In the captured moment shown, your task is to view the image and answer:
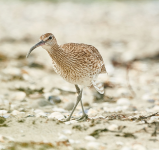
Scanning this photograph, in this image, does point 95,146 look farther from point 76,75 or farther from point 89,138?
point 76,75

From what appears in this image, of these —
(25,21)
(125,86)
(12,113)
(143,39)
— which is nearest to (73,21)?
(25,21)

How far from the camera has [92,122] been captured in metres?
3.91

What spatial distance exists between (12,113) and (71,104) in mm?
1180

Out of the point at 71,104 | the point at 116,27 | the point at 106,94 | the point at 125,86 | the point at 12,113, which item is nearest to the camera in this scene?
the point at 12,113

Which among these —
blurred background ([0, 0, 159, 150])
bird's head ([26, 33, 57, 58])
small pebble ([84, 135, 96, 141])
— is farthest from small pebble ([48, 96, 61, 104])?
small pebble ([84, 135, 96, 141])

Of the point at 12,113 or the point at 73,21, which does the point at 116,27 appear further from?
the point at 12,113

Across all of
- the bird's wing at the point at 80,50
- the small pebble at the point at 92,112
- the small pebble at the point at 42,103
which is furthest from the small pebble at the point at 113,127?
the small pebble at the point at 42,103

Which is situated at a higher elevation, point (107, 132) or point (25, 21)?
point (25, 21)

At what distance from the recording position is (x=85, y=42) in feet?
37.1

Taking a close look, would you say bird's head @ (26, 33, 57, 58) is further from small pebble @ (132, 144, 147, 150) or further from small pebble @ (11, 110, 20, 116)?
small pebble @ (132, 144, 147, 150)

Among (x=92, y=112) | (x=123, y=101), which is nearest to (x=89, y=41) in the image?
(x=123, y=101)

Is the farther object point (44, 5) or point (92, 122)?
point (44, 5)

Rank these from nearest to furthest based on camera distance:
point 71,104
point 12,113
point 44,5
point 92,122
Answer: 1. point 92,122
2. point 12,113
3. point 71,104
4. point 44,5

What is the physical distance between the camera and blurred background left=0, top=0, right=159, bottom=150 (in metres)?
Result: 5.07
